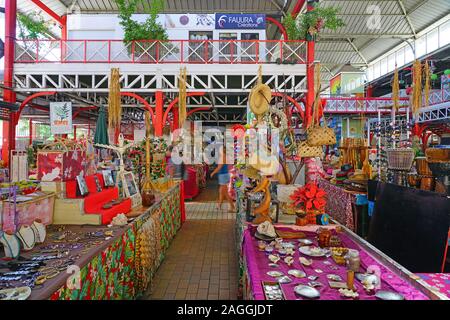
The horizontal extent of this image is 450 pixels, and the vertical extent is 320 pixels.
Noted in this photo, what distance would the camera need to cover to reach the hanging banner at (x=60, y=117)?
8.30m

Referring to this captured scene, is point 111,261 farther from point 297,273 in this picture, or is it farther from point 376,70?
point 376,70

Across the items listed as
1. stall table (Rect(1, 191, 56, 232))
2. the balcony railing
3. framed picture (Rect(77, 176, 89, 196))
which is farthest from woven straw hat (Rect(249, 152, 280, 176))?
the balcony railing

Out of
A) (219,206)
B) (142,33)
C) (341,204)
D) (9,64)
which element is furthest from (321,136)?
(9,64)

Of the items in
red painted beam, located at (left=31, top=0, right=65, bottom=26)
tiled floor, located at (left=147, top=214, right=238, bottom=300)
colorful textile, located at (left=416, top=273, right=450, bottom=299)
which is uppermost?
red painted beam, located at (left=31, top=0, right=65, bottom=26)

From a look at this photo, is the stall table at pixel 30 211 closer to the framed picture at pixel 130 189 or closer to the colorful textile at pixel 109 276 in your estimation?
the colorful textile at pixel 109 276

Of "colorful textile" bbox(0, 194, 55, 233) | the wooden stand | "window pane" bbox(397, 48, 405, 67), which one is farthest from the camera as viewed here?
"window pane" bbox(397, 48, 405, 67)

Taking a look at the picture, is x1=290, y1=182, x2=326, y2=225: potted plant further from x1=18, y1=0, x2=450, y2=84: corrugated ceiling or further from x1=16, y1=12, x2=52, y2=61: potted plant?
x1=18, y1=0, x2=450, y2=84: corrugated ceiling

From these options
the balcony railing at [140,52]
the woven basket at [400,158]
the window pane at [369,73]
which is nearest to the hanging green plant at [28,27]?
the balcony railing at [140,52]

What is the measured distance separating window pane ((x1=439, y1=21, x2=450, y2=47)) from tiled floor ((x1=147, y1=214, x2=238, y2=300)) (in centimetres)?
1402

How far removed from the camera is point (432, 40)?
14844 millimetres

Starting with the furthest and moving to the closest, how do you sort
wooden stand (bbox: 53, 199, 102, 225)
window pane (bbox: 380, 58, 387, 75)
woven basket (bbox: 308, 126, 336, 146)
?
1. window pane (bbox: 380, 58, 387, 75)
2. woven basket (bbox: 308, 126, 336, 146)
3. wooden stand (bbox: 53, 199, 102, 225)

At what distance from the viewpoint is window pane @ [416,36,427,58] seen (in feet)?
49.8

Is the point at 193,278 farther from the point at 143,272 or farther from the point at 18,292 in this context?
the point at 18,292

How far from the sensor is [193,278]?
12.4 feet
